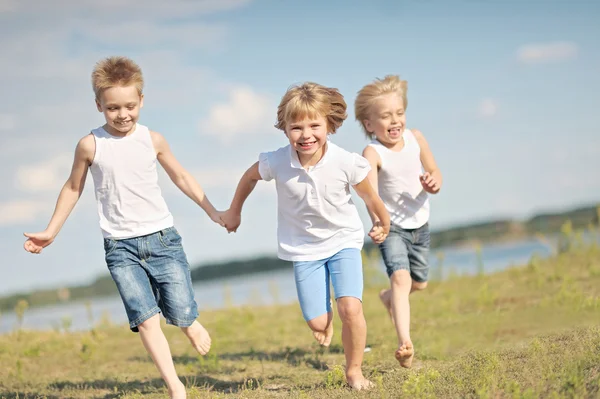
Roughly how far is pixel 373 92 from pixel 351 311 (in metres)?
2.10

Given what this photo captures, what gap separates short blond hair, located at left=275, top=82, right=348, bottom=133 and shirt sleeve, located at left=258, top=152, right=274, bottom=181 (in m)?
0.25

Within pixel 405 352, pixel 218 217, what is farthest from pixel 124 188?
pixel 405 352

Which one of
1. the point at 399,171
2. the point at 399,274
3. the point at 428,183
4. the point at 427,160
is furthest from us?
the point at 427,160

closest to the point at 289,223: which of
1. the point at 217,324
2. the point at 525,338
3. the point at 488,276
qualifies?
the point at 525,338

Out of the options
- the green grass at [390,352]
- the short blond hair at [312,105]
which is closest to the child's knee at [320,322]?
the green grass at [390,352]

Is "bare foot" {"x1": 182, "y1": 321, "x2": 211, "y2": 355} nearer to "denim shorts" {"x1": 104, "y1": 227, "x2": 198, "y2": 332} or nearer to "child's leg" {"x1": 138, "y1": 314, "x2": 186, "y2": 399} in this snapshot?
"denim shorts" {"x1": 104, "y1": 227, "x2": 198, "y2": 332}

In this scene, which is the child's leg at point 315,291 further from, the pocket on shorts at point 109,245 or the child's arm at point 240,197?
the pocket on shorts at point 109,245

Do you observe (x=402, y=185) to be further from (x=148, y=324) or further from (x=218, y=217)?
(x=148, y=324)

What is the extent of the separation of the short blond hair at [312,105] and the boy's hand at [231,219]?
0.80m

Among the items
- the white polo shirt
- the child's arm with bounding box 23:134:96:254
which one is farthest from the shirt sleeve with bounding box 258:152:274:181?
the child's arm with bounding box 23:134:96:254

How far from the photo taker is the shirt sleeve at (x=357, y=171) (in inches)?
204

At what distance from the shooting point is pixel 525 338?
631 centimetres

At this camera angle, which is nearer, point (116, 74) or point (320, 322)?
point (116, 74)

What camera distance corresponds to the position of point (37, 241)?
518 centimetres
